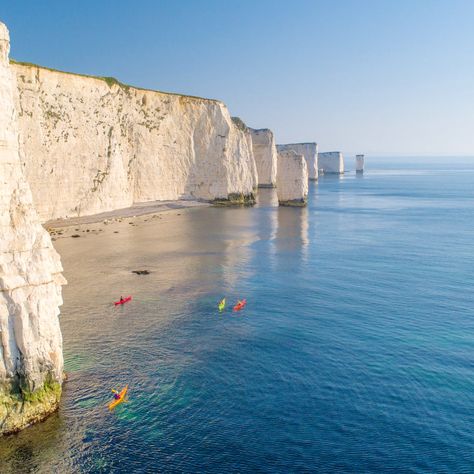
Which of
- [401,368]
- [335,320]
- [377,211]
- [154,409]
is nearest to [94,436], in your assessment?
[154,409]

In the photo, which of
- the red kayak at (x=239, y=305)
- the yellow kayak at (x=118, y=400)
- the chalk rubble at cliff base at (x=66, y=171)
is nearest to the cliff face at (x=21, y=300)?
the chalk rubble at cliff base at (x=66, y=171)

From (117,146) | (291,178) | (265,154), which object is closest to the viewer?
(117,146)

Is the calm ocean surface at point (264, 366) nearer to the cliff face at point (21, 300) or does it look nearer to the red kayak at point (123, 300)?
the red kayak at point (123, 300)

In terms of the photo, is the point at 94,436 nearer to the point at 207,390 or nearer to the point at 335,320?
the point at 207,390

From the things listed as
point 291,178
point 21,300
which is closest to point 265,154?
point 291,178

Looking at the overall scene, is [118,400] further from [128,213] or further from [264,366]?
[128,213]

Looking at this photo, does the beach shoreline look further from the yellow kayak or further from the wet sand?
the yellow kayak

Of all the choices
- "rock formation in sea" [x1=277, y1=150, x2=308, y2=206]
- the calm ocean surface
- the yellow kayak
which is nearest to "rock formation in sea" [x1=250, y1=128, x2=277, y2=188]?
"rock formation in sea" [x1=277, y1=150, x2=308, y2=206]

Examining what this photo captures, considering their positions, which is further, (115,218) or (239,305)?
(115,218)
